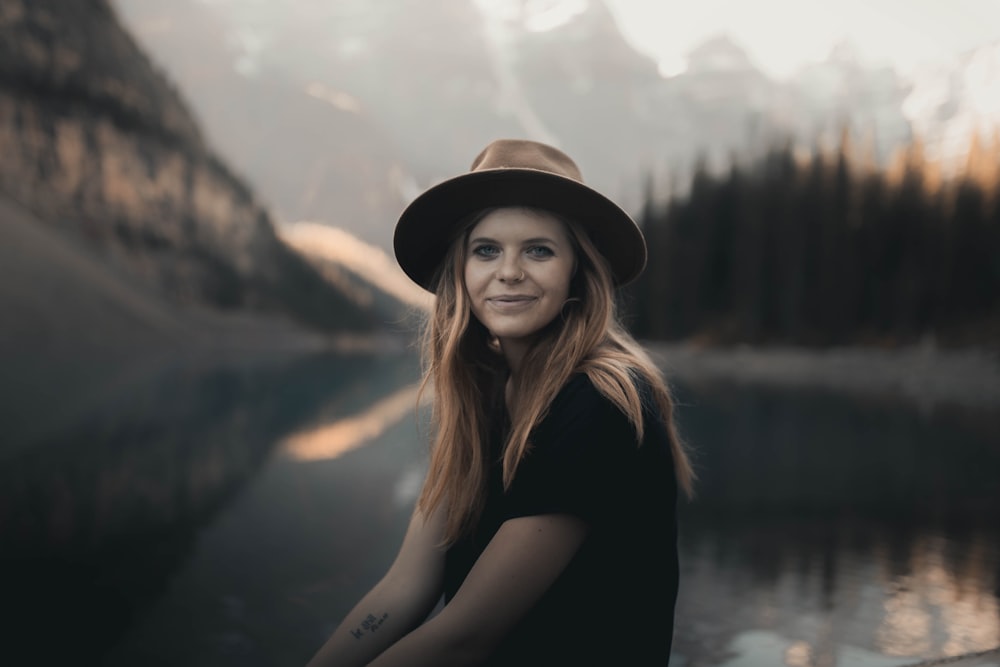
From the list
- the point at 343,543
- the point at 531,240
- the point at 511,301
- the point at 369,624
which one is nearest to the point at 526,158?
the point at 531,240

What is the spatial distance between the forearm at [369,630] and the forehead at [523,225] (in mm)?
1100

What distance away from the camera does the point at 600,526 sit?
6.76 ft

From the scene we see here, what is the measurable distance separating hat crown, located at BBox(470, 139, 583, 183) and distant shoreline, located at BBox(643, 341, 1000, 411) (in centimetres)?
2367

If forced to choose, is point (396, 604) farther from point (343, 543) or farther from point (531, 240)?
point (343, 543)

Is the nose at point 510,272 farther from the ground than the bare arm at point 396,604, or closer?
farther from the ground

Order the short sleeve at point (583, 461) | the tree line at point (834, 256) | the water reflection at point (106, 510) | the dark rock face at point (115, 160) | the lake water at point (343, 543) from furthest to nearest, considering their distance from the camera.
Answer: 1. the dark rock face at point (115, 160)
2. the tree line at point (834, 256)
3. the water reflection at point (106, 510)
4. the lake water at point (343, 543)
5. the short sleeve at point (583, 461)

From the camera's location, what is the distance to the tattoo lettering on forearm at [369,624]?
249cm

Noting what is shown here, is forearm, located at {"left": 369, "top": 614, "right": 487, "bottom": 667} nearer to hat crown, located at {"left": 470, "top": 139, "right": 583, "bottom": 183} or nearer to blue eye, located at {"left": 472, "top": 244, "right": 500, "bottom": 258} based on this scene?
blue eye, located at {"left": 472, "top": 244, "right": 500, "bottom": 258}

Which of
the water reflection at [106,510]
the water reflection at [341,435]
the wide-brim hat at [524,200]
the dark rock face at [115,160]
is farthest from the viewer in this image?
the dark rock face at [115,160]

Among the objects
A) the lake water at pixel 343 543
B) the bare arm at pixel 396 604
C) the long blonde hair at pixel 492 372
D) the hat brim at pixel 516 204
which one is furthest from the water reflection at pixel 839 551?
the hat brim at pixel 516 204

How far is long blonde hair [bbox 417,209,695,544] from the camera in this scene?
2.16m

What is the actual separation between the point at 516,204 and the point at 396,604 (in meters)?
1.21

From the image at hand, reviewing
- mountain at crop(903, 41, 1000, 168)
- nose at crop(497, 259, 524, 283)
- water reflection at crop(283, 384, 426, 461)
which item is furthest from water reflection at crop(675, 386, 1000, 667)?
mountain at crop(903, 41, 1000, 168)

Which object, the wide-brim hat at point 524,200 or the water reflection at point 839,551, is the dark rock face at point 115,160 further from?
the wide-brim hat at point 524,200
